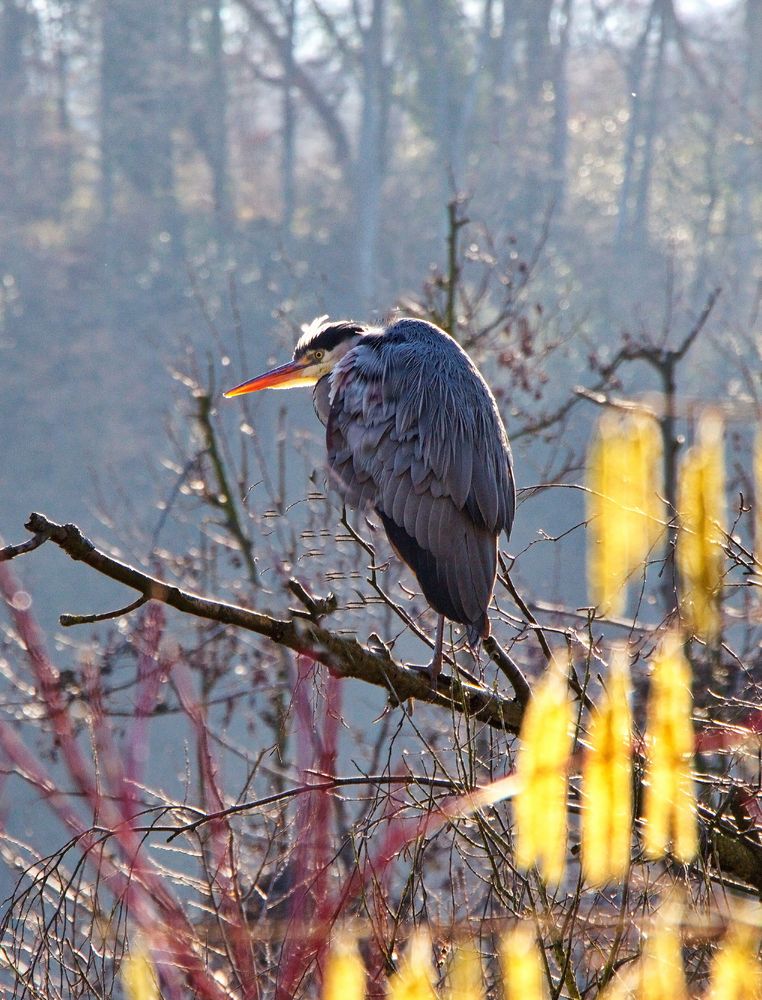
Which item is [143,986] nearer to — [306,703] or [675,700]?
[306,703]

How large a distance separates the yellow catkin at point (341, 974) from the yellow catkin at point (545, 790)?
0.36 m

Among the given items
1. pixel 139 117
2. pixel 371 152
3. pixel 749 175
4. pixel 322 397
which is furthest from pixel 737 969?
pixel 139 117

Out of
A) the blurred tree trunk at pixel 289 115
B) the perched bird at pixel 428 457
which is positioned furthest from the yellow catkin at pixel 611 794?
the blurred tree trunk at pixel 289 115

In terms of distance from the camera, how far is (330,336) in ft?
15.4

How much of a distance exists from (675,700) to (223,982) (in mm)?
2256

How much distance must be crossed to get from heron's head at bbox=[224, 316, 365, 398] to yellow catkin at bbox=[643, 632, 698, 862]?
2412 mm

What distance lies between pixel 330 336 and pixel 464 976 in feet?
9.32

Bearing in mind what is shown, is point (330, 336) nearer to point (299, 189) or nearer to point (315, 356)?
point (315, 356)

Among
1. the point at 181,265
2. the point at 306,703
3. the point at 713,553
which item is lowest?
the point at 306,703

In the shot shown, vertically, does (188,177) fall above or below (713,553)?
above

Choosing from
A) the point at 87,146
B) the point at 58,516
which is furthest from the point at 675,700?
the point at 87,146

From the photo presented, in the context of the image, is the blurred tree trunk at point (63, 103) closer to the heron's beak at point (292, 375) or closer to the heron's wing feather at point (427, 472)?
the heron's beak at point (292, 375)

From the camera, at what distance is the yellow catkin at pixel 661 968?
217 cm

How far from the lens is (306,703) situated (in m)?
3.08
